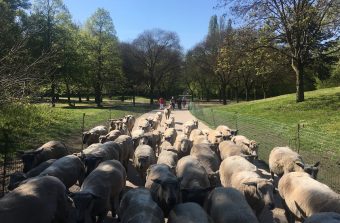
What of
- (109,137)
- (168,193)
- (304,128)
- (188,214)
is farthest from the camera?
(304,128)

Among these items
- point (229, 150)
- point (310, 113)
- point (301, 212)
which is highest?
point (310, 113)

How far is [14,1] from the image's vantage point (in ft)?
134

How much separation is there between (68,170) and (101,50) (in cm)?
4567

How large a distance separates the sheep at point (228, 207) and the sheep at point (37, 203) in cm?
336

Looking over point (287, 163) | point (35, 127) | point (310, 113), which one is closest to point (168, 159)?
point (287, 163)

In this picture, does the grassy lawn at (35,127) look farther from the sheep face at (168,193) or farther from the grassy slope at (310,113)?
the grassy slope at (310,113)

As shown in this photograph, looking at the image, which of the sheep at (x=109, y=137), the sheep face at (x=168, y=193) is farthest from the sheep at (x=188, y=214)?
the sheep at (x=109, y=137)

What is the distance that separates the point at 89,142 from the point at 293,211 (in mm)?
11842

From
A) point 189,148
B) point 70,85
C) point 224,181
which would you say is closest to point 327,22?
point 189,148

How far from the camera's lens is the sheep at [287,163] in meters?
11.3

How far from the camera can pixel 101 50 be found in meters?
55.2

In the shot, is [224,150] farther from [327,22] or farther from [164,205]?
[327,22]

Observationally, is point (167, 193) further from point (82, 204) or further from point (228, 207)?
point (82, 204)

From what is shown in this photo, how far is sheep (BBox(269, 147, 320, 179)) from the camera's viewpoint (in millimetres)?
11320
